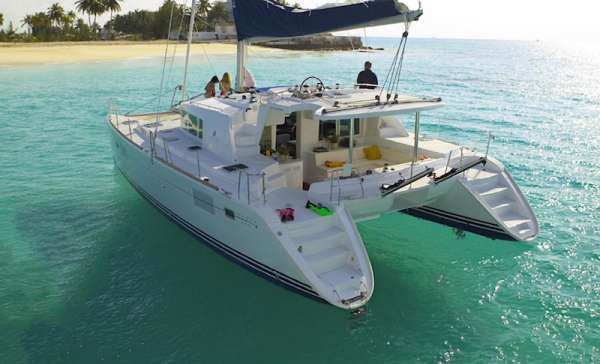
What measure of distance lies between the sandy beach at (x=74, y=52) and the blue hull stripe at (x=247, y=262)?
40.9 meters

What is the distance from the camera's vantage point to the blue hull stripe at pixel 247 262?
740 cm

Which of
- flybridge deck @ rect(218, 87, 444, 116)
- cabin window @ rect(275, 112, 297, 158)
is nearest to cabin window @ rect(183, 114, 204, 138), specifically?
flybridge deck @ rect(218, 87, 444, 116)

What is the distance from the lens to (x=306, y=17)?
396 inches

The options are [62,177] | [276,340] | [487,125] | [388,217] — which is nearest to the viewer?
[276,340]

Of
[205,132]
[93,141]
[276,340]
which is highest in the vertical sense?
[205,132]

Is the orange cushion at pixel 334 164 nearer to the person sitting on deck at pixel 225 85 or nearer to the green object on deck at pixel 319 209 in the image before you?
the green object on deck at pixel 319 209

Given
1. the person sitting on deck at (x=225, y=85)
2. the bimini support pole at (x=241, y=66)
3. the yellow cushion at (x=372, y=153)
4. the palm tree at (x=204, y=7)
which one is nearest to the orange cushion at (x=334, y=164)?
the yellow cushion at (x=372, y=153)

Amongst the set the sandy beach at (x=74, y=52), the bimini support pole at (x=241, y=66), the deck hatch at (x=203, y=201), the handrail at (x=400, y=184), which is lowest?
the deck hatch at (x=203, y=201)

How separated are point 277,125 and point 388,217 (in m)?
3.80

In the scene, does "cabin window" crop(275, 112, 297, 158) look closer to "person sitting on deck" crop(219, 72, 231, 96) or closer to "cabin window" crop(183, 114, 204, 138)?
"cabin window" crop(183, 114, 204, 138)

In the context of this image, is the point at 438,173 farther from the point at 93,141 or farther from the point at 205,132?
the point at 93,141

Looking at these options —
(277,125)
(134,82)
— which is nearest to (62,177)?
(277,125)

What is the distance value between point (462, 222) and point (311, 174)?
3265mm

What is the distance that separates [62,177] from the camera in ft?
48.9
